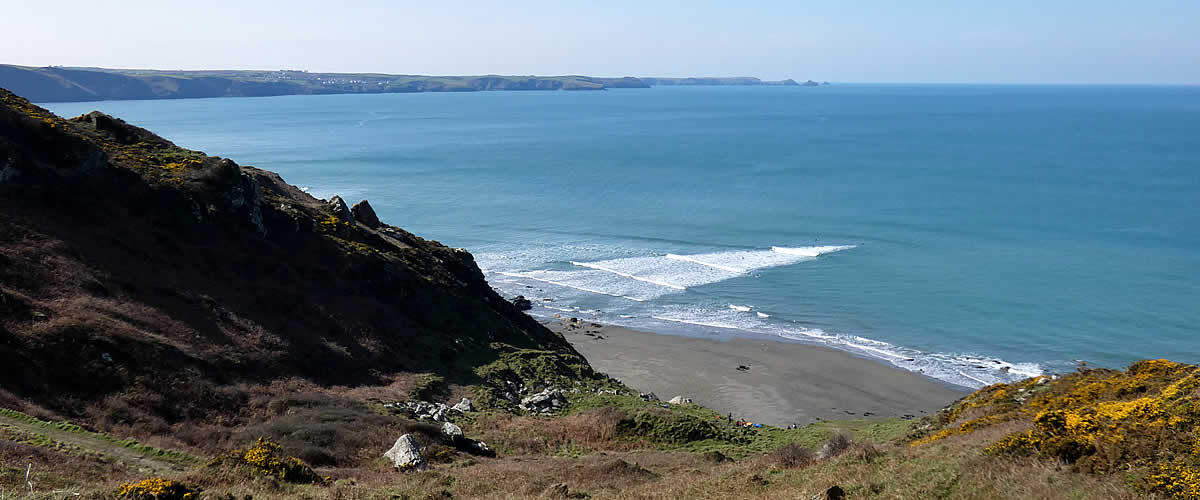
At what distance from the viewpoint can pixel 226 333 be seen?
28234 mm

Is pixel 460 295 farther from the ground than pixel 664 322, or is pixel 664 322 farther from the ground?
pixel 460 295

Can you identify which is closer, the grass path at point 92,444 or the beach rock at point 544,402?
the grass path at point 92,444

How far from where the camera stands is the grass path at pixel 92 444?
16.4 m

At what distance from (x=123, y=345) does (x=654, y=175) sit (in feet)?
344

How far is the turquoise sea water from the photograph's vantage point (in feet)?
179

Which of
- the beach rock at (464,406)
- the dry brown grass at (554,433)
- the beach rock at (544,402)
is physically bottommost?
the beach rock at (544,402)

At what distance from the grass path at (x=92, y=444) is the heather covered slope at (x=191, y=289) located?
173cm

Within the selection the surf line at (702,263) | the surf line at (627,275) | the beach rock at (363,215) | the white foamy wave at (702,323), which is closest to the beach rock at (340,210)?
the beach rock at (363,215)

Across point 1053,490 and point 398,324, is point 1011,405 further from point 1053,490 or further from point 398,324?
point 398,324

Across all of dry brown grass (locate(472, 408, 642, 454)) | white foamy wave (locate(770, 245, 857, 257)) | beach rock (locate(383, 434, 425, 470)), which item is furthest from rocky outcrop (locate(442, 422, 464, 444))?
white foamy wave (locate(770, 245, 857, 257))

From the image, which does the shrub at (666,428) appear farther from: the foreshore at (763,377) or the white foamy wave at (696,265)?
the white foamy wave at (696,265)

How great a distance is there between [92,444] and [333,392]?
10.2 metres

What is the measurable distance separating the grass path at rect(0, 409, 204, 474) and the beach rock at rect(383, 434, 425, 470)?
470 cm

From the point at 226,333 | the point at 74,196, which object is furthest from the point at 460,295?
the point at 74,196
